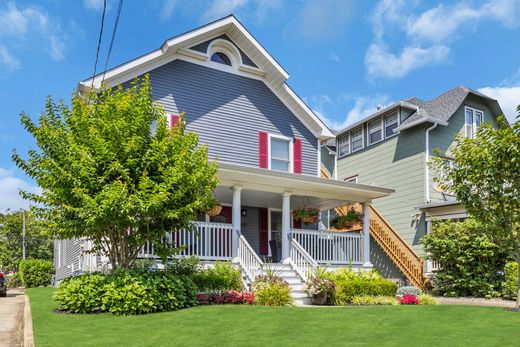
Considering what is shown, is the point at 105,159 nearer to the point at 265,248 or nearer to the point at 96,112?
the point at 96,112

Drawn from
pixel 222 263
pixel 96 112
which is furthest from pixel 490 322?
pixel 96 112

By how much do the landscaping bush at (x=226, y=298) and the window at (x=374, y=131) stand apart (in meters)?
13.7

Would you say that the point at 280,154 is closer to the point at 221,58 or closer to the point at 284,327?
the point at 221,58

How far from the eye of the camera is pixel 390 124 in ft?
75.0

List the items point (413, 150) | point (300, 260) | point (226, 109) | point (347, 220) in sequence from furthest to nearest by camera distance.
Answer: point (413, 150) < point (226, 109) < point (347, 220) < point (300, 260)

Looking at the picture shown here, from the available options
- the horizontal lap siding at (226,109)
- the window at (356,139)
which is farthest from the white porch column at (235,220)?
the window at (356,139)

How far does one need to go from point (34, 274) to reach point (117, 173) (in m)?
19.7

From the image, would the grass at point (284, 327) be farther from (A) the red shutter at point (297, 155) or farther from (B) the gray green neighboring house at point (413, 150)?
(B) the gray green neighboring house at point (413, 150)

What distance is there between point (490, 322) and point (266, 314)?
4087 millimetres

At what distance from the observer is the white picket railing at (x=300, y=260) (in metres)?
13.9

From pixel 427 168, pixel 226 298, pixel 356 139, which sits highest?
pixel 356 139

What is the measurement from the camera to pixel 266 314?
31.6 feet

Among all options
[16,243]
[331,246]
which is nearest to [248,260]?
[331,246]

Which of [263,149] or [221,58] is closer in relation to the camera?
[221,58]
